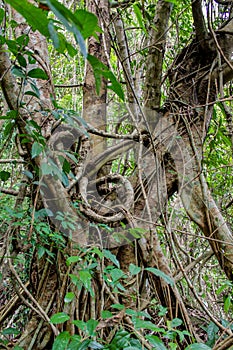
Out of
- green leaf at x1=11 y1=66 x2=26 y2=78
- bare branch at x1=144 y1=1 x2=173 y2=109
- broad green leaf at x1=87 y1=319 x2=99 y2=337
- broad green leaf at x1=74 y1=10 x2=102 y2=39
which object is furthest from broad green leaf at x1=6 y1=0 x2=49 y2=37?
bare branch at x1=144 y1=1 x2=173 y2=109

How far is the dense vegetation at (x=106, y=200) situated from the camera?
2.70 ft

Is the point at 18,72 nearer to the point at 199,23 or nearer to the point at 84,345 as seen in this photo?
the point at 84,345

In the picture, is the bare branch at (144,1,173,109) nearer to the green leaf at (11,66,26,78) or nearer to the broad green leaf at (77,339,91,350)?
the green leaf at (11,66,26,78)

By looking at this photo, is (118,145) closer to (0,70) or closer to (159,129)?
(159,129)

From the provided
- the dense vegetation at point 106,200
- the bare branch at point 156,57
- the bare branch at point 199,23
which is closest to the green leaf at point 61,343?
the dense vegetation at point 106,200

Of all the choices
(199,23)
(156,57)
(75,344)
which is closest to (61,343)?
(75,344)

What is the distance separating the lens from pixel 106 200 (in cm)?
136

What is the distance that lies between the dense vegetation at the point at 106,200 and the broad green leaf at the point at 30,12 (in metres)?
0.14

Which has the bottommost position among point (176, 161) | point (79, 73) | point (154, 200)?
point (154, 200)

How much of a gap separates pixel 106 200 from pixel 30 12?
1091 millimetres

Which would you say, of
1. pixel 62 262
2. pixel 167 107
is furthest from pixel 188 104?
pixel 62 262

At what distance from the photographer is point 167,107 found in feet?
5.40

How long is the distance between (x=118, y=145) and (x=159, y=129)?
0.31 m

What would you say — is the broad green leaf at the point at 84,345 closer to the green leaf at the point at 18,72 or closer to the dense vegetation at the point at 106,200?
the dense vegetation at the point at 106,200
